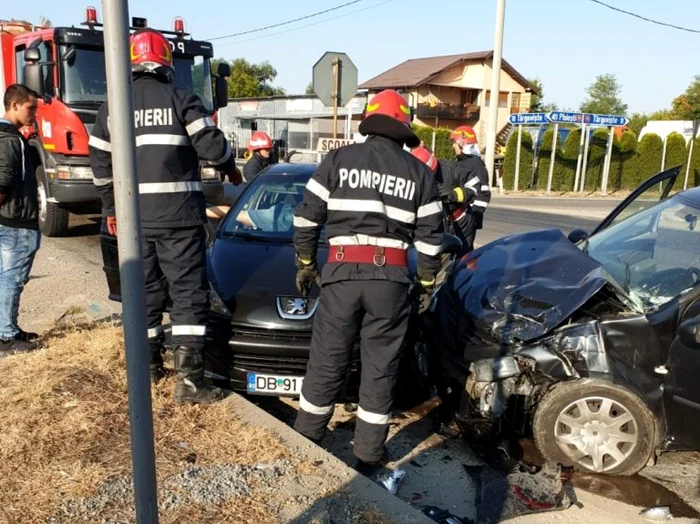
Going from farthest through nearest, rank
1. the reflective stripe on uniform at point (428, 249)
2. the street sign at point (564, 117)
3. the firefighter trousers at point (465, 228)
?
the street sign at point (564, 117) < the firefighter trousers at point (465, 228) < the reflective stripe on uniform at point (428, 249)

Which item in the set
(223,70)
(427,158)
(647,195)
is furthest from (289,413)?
(223,70)

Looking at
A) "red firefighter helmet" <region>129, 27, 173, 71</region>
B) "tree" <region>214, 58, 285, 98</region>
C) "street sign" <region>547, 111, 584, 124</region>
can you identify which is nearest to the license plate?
"red firefighter helmet" <region>129, 27, 173, 71</region>

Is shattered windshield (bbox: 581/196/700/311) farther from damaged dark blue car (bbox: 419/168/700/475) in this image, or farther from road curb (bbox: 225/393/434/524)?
road curb (bbox: 225/393/434/524)

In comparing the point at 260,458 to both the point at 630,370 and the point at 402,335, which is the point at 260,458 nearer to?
the point at 402,335

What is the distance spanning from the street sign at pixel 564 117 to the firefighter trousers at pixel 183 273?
842 inches

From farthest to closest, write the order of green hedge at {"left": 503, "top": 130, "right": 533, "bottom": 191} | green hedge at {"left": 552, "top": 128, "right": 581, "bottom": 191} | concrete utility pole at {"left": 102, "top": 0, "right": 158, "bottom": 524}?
green hedge at {"left": 552, "top": 128, "right": 581, "bottom": 191}
green hedge at {"left": 503, "top": 130, "right": 533, "bottom": 191}
concrete utility pole at {"left": 102, "top": 0, "right": 158, "bottom": 524}

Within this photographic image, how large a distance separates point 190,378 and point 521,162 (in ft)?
82.6

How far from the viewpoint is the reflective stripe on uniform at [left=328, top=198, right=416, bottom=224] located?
126 inches

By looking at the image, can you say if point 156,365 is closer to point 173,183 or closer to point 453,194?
point 173,183

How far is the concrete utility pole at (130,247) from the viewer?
1.62 m

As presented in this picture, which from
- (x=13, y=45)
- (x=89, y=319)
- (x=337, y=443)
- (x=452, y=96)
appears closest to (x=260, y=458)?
(x=337, y=443)

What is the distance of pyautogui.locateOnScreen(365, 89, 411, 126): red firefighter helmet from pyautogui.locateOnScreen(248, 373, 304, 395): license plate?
158cm

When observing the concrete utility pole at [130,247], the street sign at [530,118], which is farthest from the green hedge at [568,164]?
the concrete utility pole at [130,247]

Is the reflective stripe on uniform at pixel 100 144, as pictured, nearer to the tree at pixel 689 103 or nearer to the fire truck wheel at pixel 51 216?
the fire truck wheel at pixel 51 216
